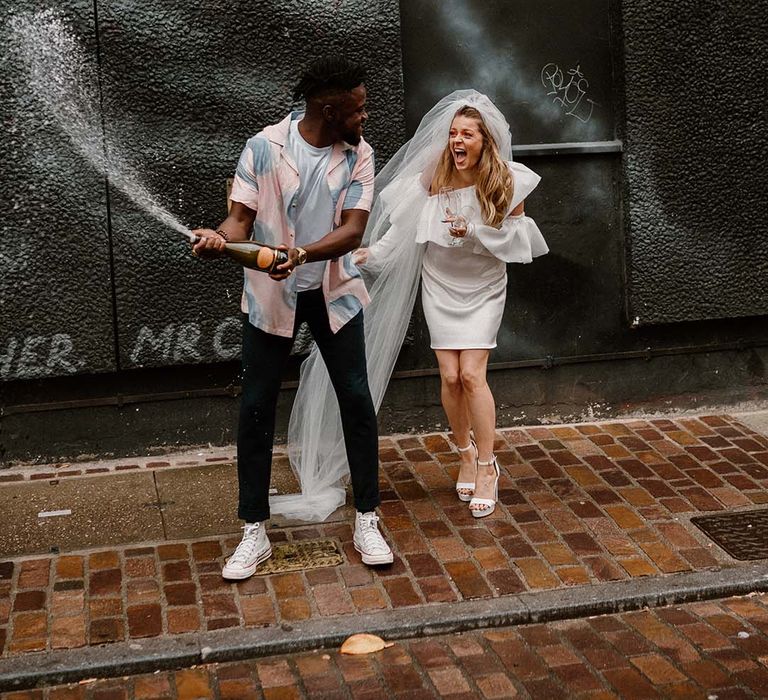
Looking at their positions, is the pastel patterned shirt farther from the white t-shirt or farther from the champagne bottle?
the champagne bottle

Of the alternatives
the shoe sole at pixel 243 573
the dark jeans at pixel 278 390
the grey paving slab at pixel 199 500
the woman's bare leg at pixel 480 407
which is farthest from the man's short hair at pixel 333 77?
the grey paving slab at pixel 199 500

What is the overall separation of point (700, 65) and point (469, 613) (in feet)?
11.2

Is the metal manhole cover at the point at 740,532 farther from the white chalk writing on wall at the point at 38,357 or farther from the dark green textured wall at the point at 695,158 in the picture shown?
the white chalk writing on wall at the point at 38,357

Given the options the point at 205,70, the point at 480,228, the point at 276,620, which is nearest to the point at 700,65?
the point at 480,228

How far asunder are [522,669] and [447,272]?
1.94 meters

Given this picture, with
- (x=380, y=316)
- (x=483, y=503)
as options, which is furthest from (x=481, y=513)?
(x=380, y=316)

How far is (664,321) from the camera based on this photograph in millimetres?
6414

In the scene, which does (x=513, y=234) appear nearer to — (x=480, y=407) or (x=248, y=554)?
(x=480, y=407)

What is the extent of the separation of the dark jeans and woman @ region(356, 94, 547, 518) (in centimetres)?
65

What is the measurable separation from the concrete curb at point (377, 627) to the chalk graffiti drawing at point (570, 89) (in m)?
2.67

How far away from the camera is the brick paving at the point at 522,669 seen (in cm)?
386

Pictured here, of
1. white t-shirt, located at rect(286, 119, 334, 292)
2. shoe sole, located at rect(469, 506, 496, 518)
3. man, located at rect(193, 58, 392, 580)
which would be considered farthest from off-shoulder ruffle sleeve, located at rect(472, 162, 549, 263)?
shoe sole, located at rect(469, 506, 496, 518)

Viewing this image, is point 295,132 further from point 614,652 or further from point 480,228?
point 614,652

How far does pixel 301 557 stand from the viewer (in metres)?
4.80
